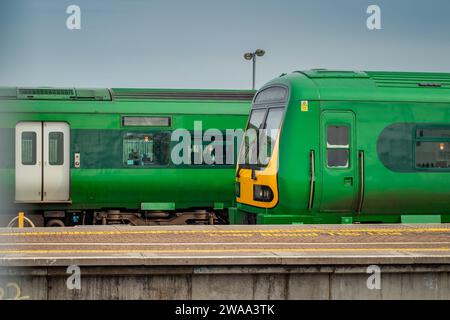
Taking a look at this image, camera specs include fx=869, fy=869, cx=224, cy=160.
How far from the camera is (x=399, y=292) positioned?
10.7m

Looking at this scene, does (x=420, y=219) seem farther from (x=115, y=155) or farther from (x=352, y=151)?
(x=115, y=155)

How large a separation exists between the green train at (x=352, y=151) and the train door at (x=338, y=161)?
2cm

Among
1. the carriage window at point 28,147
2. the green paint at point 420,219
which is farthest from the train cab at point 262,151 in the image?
the carriage window at point 28,147

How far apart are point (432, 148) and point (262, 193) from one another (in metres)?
3.43

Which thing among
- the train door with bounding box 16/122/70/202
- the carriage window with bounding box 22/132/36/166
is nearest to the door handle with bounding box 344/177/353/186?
the train door with bounding box 16/122/70/202

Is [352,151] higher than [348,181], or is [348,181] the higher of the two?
[352,151]

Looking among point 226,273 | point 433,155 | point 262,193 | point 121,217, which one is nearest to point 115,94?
point 121,217

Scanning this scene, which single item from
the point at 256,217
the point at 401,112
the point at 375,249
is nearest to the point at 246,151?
the point at 256,217

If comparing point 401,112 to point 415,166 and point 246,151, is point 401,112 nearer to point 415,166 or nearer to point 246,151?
point 415,166

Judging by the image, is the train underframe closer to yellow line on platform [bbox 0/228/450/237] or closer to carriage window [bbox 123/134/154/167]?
carriage window [bbox 123/134/154/167]

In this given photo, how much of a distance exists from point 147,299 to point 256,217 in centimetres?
700

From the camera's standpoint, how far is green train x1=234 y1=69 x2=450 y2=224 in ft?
53.1

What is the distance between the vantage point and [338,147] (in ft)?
53.6

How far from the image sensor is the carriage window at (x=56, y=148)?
20750 mm
